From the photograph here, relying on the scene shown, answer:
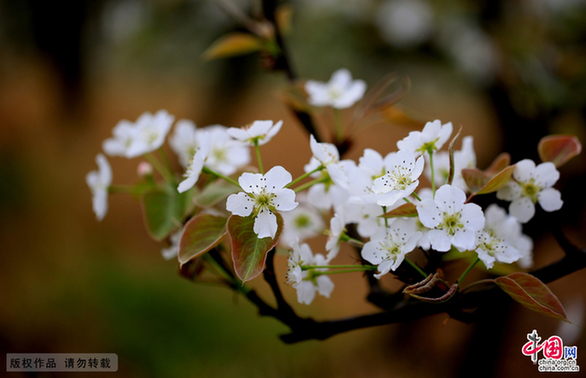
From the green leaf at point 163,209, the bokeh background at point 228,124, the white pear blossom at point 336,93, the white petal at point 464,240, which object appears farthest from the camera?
the bokeh background at point 228,124

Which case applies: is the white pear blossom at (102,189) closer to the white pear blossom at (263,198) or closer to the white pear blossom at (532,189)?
the white pear blossom at (263,198)

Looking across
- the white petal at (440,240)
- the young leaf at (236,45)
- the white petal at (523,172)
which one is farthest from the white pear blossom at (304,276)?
the young leaf at (236,45)

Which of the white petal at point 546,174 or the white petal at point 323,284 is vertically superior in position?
the white petal at point 546,174

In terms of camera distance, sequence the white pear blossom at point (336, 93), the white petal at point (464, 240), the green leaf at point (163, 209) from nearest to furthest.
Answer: the white petal at point (464, 240), the green leaf at point (163, 209), the white pear blossom at point (336, 93)

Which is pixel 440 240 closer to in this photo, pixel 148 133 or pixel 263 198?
pixel 263 198

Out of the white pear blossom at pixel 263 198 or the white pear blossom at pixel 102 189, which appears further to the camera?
the white pear blossom at pixel 102 189

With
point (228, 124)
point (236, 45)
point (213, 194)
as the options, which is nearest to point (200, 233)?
point (213, 194)

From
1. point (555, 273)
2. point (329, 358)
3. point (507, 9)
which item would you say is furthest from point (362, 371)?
point (507, 9)

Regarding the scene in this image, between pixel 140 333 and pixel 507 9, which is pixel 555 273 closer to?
pixel 507 9
